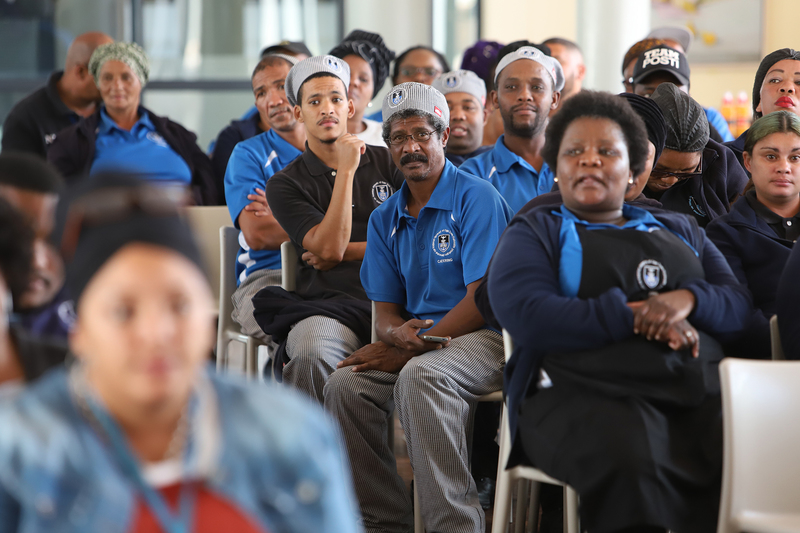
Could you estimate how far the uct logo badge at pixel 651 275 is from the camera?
73.5 inches

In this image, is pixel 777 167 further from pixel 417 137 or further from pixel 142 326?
pixel 142 326

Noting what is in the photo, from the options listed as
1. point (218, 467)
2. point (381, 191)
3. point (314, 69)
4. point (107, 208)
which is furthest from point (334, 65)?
point (218, 467)

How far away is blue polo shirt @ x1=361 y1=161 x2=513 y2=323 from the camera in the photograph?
2.49 meters

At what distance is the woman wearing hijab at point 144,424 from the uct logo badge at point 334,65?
2.16m

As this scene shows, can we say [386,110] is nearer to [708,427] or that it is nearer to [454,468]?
[454,468]

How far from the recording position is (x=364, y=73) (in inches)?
156

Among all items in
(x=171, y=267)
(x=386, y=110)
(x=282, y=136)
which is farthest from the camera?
(x=282, y=136)

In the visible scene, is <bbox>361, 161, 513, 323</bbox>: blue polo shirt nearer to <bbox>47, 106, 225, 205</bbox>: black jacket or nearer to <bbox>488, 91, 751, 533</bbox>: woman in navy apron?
<bbox>488, 91, 751, 533</bbox>: woman in navy apron

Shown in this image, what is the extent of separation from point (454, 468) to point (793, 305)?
959 millimetres

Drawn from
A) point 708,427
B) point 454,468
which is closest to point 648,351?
point 708,427

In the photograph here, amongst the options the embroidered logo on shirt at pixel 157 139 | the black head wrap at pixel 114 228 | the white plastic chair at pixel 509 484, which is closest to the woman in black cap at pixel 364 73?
the embroidered logo on shirt at pixel 157 139

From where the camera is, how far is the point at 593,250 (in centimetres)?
188

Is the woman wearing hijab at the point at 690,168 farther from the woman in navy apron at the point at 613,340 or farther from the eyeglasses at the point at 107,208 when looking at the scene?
the eyeglasses at the point at 107,208

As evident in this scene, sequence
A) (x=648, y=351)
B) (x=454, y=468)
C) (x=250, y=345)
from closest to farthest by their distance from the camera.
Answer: (x=648, y=351), (x=454, y=468), (x=250, y=345)
